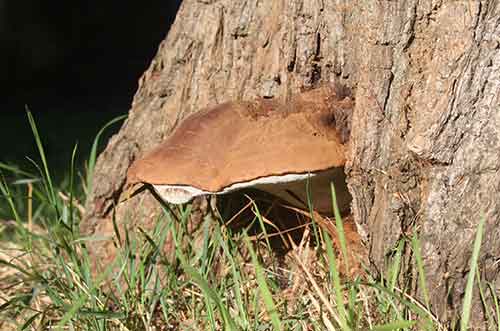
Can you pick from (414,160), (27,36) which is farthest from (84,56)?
(414,160)

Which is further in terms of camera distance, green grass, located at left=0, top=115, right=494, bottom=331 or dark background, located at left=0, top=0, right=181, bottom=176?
dark background, located at left=0, top=0, right=181, bottom=176

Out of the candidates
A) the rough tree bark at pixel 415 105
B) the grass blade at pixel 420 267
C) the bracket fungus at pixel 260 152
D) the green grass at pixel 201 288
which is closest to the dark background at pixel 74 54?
the green grass at pixel 201 288

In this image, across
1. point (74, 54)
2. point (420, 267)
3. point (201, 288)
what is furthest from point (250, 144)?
point (74, 54)

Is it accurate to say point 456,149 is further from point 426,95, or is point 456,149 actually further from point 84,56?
point 84,56

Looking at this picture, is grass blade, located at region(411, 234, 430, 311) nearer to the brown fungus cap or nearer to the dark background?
the brown fungus cap

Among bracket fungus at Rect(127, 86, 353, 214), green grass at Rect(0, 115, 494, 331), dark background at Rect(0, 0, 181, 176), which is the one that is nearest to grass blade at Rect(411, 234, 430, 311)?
green grass at Rect(0, 115, 494, 331)
